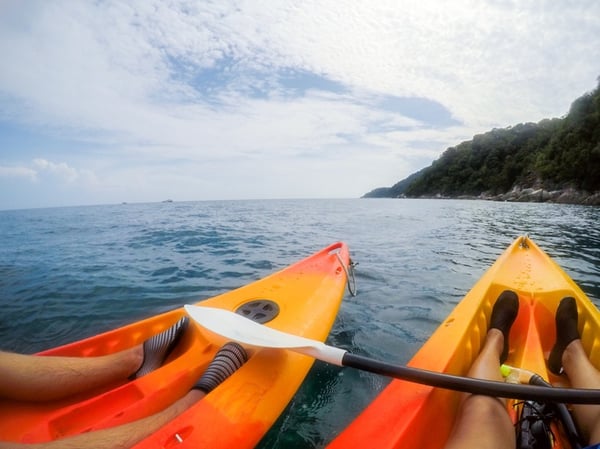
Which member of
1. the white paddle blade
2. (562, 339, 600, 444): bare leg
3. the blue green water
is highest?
the white paddle blade

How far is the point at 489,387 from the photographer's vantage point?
126 cm

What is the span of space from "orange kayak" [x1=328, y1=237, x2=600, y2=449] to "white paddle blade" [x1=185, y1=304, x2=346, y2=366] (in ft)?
1.12

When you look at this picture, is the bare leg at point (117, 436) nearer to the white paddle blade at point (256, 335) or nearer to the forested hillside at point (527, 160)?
the white paddle blade at point (256, 335)

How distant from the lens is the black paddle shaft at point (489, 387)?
1157 mm

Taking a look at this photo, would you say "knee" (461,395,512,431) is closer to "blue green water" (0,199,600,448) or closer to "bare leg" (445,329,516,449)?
"bare leg" (445,329,516,449)

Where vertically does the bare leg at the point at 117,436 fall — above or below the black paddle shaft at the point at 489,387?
below

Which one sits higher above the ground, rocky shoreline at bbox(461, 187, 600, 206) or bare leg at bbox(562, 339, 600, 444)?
rocky shoreline at bbox(461, 187, 600, 206)

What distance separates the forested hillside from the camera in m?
34.7

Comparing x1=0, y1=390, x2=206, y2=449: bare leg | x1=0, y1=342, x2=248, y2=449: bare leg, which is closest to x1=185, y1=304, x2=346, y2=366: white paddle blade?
x1=0, y1=342, x2=248, y2=449: bare leg

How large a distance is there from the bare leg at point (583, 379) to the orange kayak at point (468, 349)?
0.12 metres

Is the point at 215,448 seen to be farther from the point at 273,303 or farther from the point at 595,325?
the point at 595,325

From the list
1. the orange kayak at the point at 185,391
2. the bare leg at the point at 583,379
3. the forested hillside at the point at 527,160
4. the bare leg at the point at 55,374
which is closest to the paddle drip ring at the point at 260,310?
the orange kayak at the point at 185,391

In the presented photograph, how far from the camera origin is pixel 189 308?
7.88 feet

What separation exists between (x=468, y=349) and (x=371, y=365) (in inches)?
42.4
